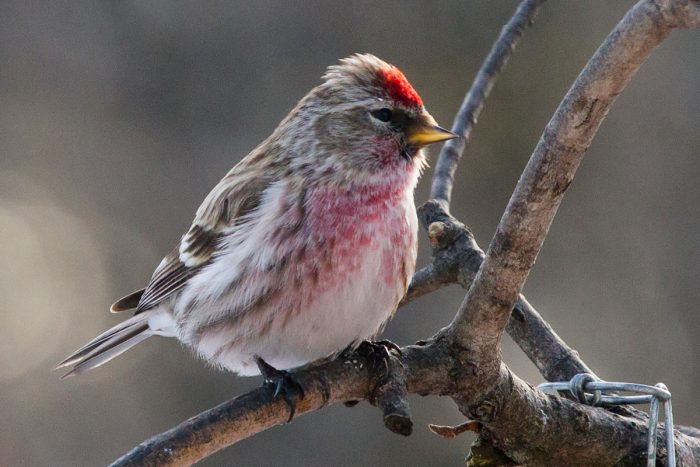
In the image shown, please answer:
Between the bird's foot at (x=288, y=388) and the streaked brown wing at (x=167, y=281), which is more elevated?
the streaked brown wing at (x=167, y=281)

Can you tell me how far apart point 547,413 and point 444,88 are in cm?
338

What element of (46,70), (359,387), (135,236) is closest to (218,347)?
(359,387)

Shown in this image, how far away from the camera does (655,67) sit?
521 cm

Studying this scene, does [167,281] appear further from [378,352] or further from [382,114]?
[378,352]

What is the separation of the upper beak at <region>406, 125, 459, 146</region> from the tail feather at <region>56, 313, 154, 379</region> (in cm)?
91

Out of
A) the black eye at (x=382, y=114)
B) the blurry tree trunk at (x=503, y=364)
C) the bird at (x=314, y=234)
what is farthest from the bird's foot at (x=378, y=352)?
the black eye at (x=382, y=114)

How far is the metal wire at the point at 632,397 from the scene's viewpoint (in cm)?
175

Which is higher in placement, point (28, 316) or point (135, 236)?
point (135, 236)

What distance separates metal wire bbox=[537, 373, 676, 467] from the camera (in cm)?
175

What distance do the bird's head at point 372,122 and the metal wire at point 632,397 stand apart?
2.27 feet

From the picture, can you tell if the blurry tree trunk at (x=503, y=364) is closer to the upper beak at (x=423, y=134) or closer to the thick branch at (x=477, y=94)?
the thick branch at (x=477, y=94)

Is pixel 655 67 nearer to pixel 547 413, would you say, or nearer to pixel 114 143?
pixel 114 143

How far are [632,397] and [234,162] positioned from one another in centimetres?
345

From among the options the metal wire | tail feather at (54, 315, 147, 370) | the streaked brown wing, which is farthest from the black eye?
tail feather at (54, 315, 147, 370)
